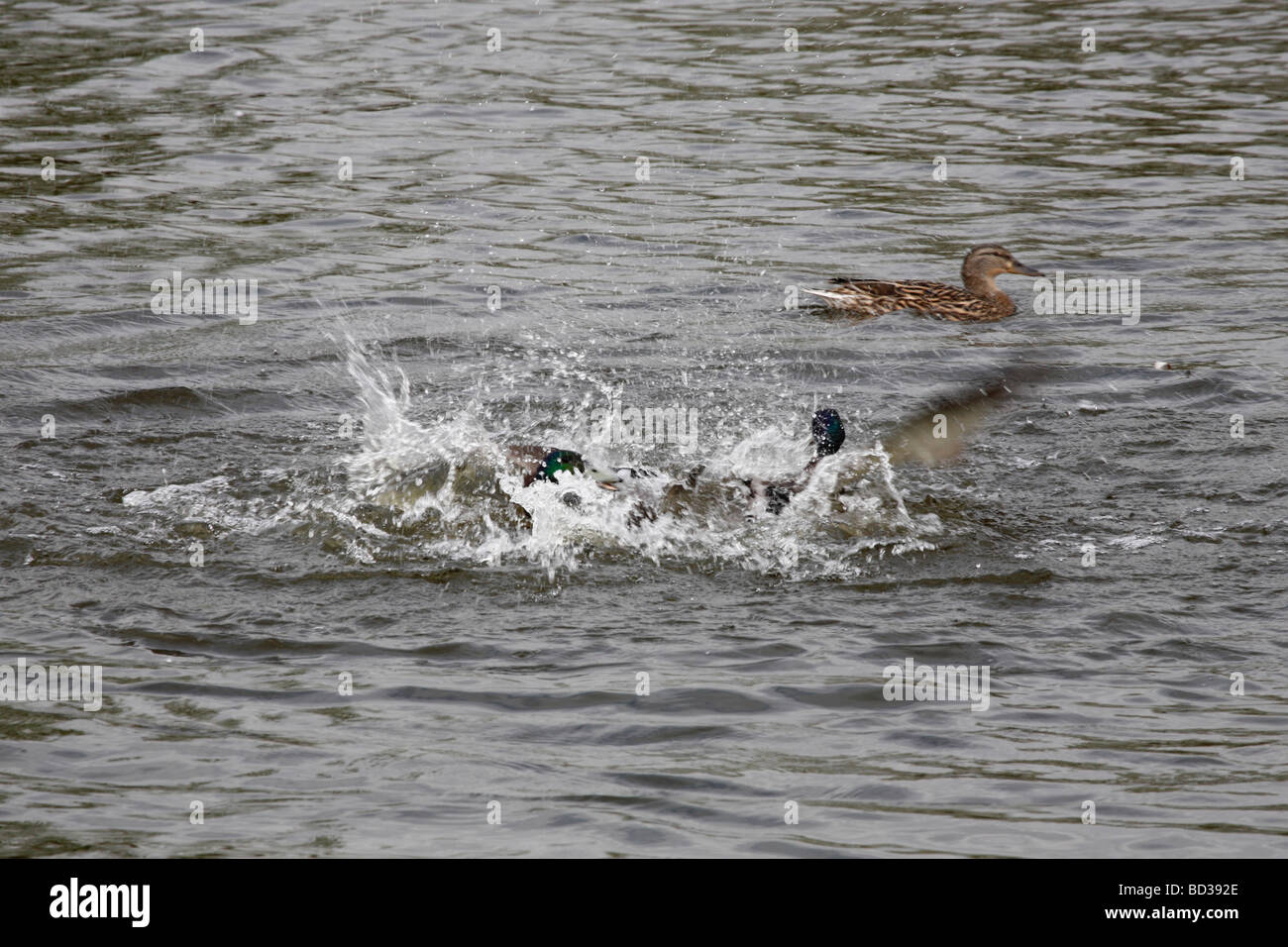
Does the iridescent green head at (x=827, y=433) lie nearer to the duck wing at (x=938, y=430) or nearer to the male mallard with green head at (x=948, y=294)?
the duck wing at (x=938, y=430)

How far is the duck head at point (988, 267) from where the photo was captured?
1205cm

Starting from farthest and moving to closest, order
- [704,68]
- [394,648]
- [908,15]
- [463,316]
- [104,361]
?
1. [908,15]
2. [704,68]
3. [463,316]
4. [104,361]
5. [394,648]

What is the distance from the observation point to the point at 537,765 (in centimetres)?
541

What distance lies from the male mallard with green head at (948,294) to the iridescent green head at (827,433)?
3634 mm

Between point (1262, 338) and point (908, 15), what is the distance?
11093 millimetres

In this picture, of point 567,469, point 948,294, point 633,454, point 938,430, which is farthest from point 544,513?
point 948,294

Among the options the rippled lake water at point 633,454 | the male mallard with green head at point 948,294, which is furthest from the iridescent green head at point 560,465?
the male mallard with green head at point 948,294

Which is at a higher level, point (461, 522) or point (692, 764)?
point (461, 522)

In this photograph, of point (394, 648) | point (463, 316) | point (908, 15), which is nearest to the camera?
point (394, 648)

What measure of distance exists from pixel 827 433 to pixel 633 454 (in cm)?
129

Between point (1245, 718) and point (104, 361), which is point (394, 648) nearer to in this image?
point (1245, 718)

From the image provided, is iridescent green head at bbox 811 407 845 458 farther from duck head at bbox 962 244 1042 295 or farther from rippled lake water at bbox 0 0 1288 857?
duck head at bbox 962 244 1042 295

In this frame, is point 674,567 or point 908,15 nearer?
point 674,567

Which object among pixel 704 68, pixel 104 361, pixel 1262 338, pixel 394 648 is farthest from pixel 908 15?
pixel 394 648
